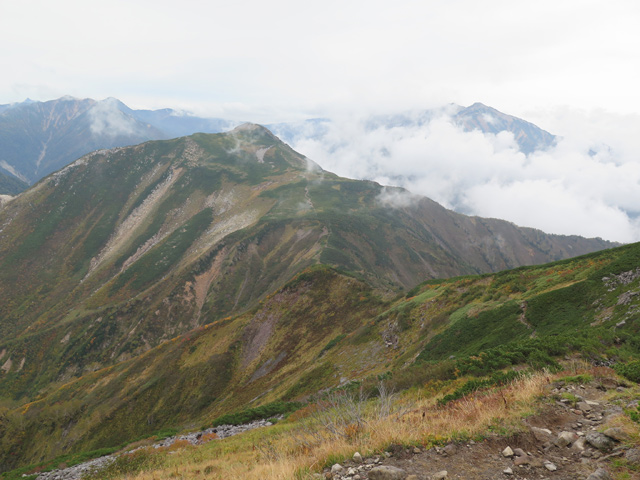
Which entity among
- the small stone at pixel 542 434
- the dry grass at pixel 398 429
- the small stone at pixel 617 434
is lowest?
the dry grass at pixel 398 429

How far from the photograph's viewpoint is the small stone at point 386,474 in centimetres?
646

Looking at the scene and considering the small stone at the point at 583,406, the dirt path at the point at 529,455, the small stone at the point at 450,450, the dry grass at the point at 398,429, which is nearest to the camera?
the dirt path at the point at 529,455

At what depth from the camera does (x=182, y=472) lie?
45.8ft

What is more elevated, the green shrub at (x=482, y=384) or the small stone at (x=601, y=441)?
the small stone at (x=601, y=441)

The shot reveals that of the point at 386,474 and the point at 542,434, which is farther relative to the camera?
the point at 542,434

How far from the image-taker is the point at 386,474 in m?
6.48

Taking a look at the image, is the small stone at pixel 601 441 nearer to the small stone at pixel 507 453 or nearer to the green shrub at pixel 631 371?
the small stone at pixel 507 453

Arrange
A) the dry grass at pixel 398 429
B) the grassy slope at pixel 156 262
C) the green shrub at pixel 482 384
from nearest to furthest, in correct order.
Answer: the dry grass at pixel 398 429 < the green shrub at pixel 482 384 < the grassy slope at pixel 156 262

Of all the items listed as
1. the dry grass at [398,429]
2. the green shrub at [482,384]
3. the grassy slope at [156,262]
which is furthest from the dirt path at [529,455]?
the grassy slope at [156,262]

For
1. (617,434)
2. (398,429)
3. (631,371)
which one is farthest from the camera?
(631,371)

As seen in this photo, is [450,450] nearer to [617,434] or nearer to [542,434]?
[542,434]

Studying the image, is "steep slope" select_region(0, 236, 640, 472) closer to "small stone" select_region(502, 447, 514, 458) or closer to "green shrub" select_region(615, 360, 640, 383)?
"green shrub" select_region(615, 360, 640, 383)

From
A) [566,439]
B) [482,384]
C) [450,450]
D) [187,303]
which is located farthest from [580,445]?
[187,303]

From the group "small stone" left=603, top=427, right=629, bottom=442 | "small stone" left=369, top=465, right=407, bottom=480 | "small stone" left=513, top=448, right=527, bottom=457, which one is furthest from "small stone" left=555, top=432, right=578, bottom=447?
"small stone" left=369, top=465, right=407, bottom=480
